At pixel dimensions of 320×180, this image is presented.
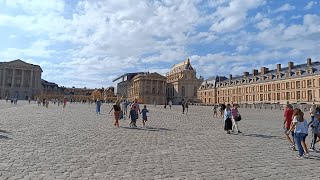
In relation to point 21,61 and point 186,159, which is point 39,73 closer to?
point 21,61

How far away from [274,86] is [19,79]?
9760cm

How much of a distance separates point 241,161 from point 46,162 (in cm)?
484

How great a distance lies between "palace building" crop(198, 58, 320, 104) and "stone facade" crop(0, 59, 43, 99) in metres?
72.0

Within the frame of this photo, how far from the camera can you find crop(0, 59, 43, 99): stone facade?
12169 centimetres

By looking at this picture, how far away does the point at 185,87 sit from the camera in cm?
13038

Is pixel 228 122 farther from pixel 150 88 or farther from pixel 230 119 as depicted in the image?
pixel 150 88

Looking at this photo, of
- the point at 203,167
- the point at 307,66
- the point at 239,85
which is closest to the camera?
the point at 203,167

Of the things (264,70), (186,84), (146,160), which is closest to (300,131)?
(146,160)

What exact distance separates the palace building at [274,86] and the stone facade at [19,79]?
236 ft

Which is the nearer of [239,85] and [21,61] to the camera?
[239,85]

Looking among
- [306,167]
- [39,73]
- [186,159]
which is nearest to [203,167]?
[186,159]

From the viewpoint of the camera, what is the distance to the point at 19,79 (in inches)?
4931

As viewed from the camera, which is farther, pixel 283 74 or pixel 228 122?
pixel 283 74

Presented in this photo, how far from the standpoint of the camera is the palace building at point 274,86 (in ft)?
218
